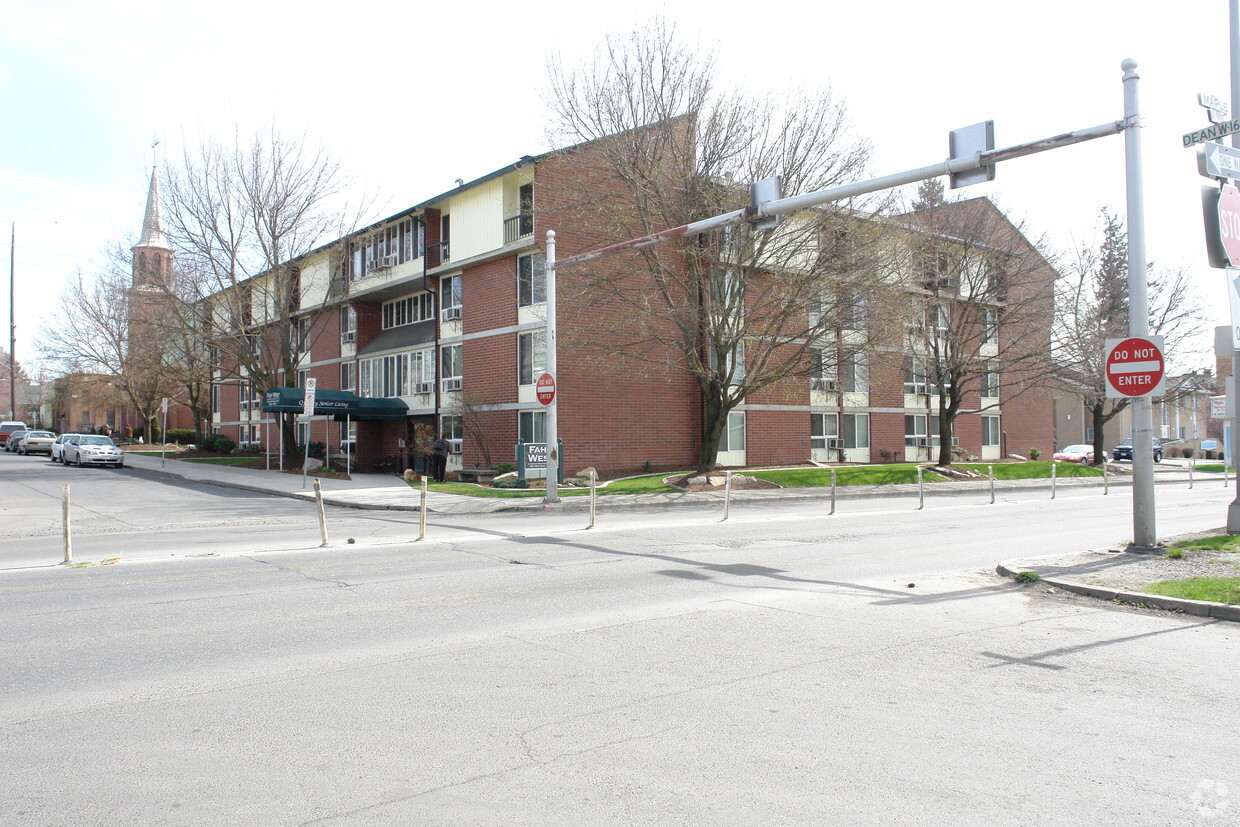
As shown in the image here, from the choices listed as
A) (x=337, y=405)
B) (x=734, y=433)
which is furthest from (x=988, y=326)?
(x=337, y=405)

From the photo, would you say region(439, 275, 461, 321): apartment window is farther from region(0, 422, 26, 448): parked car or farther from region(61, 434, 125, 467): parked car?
region(0, 422, 26, 448): parked car

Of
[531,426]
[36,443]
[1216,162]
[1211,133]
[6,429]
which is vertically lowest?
[36,443]

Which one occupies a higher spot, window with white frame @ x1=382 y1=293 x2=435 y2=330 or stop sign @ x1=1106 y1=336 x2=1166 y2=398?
window with white frame @ x1=382 y1=293 x2=435 y2=330

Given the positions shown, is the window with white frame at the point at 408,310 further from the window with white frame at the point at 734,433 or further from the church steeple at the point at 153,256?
the window with white frame at the point at 734,433

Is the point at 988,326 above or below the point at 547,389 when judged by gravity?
above

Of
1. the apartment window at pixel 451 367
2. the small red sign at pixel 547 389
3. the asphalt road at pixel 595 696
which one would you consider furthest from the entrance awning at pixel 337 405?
the asphalt road at pixel 595 696

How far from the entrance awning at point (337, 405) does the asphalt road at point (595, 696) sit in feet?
Answer: 66.7

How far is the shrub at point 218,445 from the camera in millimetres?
48625

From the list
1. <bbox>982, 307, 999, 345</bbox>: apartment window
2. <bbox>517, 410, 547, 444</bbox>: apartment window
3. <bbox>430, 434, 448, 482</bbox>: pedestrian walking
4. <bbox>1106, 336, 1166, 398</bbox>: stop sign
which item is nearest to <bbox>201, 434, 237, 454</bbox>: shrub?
<bbox>430, 434, 448, 482</bbox>: pedestrian walking

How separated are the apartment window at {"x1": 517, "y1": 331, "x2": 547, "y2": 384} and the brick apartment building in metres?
0.05

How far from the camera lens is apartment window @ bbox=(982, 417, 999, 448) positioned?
44.3m

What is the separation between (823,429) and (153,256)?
28.0 metres

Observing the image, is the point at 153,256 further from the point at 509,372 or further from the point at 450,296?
the point at 509,372

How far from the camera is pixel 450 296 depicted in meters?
33.1
